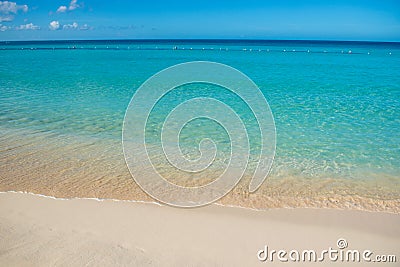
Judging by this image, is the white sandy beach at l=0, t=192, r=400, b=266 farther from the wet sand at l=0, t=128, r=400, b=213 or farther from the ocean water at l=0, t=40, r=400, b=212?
the ocean water at l=0, t=40, r=400, b=212

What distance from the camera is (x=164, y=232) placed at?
441 centimetres

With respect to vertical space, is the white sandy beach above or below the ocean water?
below

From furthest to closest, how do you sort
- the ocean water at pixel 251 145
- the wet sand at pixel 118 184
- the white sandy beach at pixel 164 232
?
the ocean water at pixel 251 145 < the wet sand at pixel 118 184 < the white sandy beach at pixel 164 232

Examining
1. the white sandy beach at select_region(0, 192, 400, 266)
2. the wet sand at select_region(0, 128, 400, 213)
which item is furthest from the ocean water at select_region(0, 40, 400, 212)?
the white sandy beach at select_region(0, 192, 400, 266)

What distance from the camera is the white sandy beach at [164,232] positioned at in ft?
12.7

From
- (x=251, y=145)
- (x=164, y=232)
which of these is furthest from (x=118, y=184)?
(x=251, y=145)

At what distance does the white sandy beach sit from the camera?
3.86 m

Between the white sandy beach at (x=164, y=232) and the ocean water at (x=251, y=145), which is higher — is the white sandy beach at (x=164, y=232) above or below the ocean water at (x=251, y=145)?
below

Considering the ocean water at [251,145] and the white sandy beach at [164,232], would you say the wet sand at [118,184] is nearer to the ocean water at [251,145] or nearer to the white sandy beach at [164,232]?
the ocean water at [251,145]

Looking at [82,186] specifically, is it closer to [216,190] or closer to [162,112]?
[216,190]

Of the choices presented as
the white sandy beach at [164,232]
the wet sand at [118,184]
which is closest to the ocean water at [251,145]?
the wet sand at [118,184]

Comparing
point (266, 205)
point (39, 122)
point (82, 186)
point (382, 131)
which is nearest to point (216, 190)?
point (266, 205)

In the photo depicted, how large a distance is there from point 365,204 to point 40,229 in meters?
4.97

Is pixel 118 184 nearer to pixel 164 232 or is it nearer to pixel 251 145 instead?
pixel 164 232
